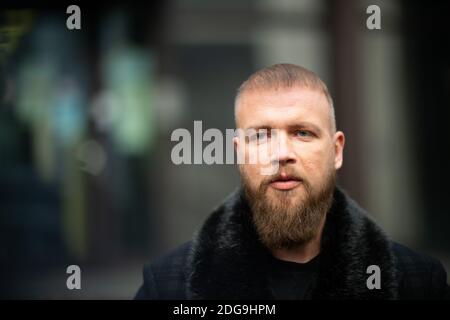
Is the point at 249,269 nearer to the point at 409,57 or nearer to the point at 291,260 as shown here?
the point at 291,260

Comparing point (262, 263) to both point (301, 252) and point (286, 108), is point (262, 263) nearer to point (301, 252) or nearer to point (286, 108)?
point (301, 252)

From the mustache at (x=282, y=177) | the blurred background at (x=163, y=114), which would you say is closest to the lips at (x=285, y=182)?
the mustache at (x=282, y=177)

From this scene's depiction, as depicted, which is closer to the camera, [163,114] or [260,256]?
[260,256]

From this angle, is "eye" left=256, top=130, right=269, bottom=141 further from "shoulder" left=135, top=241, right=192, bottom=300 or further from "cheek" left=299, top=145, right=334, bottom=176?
"shoulder" left=135, top=241, right=192, bottom=300

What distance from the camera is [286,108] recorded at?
2.70 meters

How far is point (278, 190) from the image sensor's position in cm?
275

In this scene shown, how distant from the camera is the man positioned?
8.92 ft

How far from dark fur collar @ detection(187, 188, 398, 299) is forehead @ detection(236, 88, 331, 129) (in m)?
0.33

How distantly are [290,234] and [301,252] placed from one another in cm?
8

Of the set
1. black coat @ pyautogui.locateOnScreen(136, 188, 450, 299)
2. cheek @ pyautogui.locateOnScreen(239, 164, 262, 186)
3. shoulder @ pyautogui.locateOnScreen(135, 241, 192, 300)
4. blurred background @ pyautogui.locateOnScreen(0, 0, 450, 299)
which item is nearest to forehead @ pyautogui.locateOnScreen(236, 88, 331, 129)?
cheek @ pyautogui.locateOnScreen(239, 164, 262, 186)

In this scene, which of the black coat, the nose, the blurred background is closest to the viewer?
the nose

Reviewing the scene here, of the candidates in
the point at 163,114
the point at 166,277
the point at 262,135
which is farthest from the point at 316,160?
the point at 163,114

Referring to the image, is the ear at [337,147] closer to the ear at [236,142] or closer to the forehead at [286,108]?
the forehead at [286,108]

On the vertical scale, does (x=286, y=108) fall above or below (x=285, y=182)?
above
